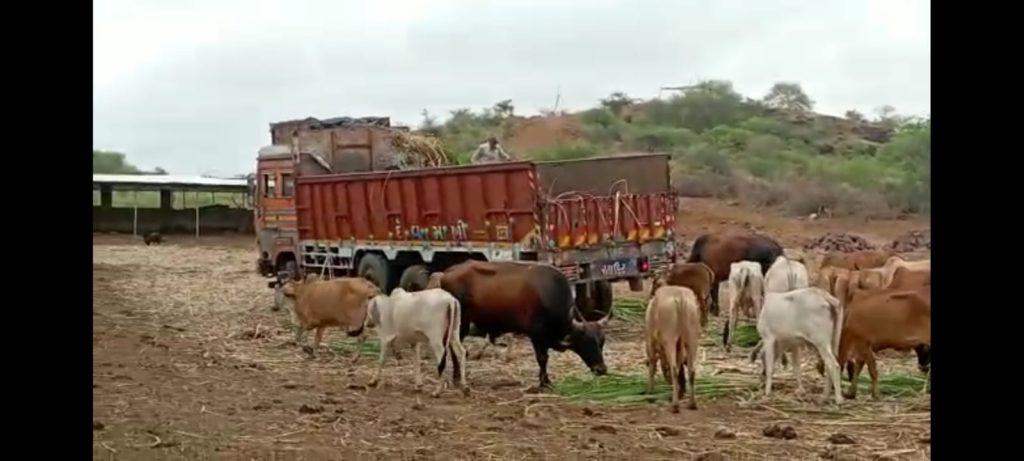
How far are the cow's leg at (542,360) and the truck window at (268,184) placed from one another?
25.3ft

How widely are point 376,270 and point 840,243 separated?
10.9 meters

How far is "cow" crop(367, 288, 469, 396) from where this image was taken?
8383 mm

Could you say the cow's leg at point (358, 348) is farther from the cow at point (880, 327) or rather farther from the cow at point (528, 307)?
the cow at point (880, 327)

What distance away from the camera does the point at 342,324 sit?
10.5 meters

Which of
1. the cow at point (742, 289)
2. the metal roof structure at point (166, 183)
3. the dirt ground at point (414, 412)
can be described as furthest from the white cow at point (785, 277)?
the metal roof structure at point (166, 183)

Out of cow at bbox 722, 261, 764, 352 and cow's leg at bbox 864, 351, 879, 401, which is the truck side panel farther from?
cow's leg at bbox 864, 351, 879, 401

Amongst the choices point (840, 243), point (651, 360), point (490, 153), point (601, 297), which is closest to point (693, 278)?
point (601, 297)

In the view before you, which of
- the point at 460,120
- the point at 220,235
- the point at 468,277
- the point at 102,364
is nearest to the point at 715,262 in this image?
the point at 468,277

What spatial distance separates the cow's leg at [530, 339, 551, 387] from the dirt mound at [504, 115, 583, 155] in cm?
2759

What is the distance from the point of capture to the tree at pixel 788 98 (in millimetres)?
42781

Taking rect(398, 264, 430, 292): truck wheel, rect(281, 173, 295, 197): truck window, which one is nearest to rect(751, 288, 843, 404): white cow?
rect(398, 264, 430, 292): truck wheel

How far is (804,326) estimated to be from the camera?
7754 mm

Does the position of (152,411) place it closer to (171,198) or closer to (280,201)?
(280,201)

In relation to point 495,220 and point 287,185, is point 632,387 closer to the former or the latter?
point 495,220
